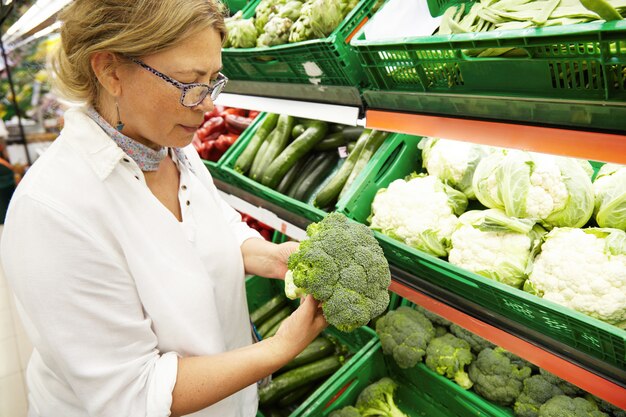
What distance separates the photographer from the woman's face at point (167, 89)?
3.31ft

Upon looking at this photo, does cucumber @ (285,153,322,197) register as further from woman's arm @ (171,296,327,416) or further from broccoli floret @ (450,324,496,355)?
woman's arm @ (171,296,327,416)

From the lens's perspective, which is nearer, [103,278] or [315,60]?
[103,278]

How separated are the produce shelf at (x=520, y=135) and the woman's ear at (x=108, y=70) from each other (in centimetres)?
85

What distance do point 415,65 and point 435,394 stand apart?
1369 millimetres

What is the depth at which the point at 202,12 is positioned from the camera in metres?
1.01

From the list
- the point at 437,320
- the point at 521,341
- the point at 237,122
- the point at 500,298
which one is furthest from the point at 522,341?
the point at 237,122

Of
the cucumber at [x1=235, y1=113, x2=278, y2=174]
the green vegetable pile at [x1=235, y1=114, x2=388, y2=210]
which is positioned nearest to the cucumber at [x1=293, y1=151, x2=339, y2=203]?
the green vegetable pile at [x1=235, y1=114, x2=388, y2=210]

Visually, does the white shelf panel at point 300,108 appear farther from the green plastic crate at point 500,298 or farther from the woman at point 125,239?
the woman at point 125,239

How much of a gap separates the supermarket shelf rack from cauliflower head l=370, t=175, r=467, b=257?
0.14 m

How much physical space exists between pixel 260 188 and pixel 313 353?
916 millimetres

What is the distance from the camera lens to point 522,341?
49.1 inches

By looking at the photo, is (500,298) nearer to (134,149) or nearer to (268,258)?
(268,258)

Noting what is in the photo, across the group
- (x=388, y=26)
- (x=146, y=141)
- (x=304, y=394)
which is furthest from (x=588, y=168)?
(x=304, y=394)

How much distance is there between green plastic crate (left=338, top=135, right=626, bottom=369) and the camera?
1031 mm
